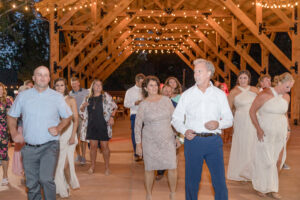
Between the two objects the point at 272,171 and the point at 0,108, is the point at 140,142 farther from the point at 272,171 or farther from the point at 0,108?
the point at 0,108

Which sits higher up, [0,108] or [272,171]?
[0,108]

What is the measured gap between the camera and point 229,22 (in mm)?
19094

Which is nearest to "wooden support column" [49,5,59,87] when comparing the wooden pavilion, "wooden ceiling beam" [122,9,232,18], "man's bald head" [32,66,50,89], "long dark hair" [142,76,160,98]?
the wooden pavilion

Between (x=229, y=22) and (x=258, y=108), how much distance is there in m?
14.9

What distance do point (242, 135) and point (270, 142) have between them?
82 centimetres

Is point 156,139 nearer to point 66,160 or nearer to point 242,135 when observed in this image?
point 66,160

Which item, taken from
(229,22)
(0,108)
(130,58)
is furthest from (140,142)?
(130,58)

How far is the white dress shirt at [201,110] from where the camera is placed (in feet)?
11.2

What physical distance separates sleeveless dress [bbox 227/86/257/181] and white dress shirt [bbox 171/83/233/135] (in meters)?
2.27

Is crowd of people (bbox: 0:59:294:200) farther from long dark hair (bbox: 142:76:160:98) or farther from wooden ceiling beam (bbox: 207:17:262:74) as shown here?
wooden ceiling beam (bbox: 207:17:262:74)

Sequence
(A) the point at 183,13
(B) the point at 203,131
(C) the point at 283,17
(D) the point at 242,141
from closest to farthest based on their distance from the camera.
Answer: (B) the point at 203,131 → (D) the point at 242,141 → (C) the point at 283,17 → (A) the point at 183,13

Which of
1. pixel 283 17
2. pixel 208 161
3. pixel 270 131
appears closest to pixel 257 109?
pixel 270 131

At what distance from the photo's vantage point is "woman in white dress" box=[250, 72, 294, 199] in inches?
191

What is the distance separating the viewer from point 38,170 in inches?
147
